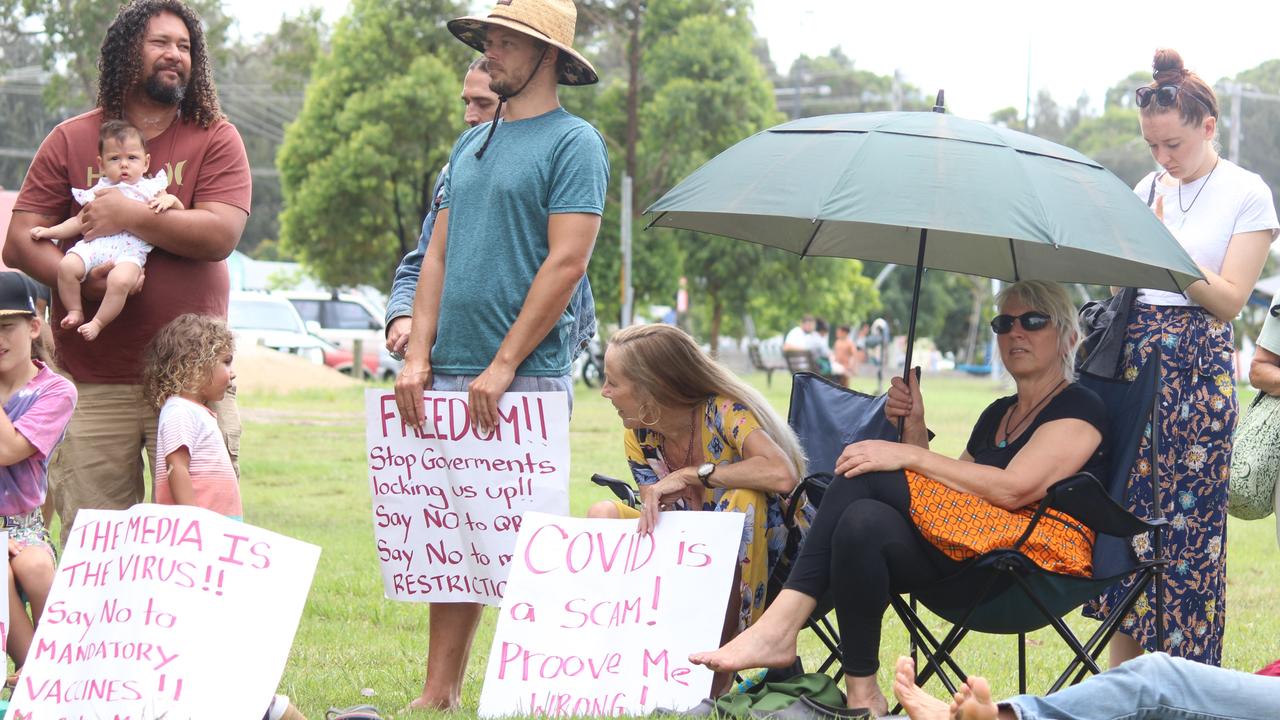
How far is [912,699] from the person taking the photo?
127 inches

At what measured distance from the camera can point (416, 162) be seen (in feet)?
76.7

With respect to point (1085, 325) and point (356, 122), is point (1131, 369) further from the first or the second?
point (356, 122)

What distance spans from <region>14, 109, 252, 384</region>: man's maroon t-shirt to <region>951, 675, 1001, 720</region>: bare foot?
2.55 metres

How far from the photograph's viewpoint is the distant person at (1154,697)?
3049mm

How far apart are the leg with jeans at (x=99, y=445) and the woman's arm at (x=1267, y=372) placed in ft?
11.1

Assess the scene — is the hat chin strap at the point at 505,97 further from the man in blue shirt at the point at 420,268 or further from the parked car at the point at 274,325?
the parked car at the point at 274,325

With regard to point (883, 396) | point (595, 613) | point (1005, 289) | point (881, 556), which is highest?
point (1005, 289)

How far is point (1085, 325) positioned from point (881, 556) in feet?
4.46

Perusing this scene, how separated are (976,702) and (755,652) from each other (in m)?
0.92

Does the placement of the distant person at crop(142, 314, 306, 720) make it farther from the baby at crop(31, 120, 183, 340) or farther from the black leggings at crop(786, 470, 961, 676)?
the black leggings at crop(786, 470, 961, 676)

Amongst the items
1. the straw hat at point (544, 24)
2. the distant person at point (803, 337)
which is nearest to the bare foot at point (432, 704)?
the straw hat at point (544, 24)

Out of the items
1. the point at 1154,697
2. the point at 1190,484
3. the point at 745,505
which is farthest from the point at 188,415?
the point at 1190,484

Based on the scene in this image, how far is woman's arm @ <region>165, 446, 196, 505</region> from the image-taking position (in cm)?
414

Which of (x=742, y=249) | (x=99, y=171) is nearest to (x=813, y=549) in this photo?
(x=99, y=171)
